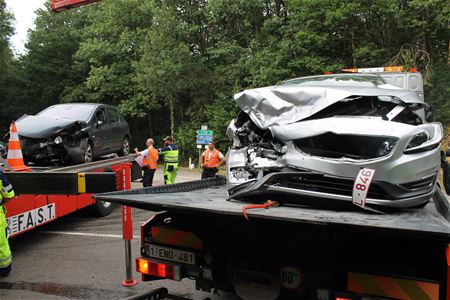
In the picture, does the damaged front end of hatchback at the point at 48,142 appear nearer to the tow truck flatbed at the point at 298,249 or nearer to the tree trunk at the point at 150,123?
the tow truck flatbed at the point at 298,249

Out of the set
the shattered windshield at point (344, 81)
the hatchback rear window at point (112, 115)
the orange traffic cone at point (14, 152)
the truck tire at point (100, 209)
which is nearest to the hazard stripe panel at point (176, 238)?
the shattered windshield at point (344, 81)

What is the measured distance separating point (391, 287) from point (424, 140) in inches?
46.8

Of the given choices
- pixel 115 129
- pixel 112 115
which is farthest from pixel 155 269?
pixel 112 115

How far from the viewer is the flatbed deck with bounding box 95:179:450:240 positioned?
2.41 meters

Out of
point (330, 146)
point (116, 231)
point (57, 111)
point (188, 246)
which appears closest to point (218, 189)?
point (188, 246)

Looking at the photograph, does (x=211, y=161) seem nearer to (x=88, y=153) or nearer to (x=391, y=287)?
(x=88, y=153)

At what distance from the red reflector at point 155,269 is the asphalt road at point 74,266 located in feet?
3.19

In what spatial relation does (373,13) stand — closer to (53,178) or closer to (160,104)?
(160,104)

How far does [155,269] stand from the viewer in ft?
12.2

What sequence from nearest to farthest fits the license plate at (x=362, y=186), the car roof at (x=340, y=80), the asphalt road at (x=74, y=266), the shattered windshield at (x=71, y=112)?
1. the license plate at (x=362, y=186)
2. the car roof at (x=340, y=80)
3. the asphalt road at (x=74, y=266)
4. the shattered windshield at (x=71, y=112)

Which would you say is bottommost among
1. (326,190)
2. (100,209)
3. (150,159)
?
(100,209)

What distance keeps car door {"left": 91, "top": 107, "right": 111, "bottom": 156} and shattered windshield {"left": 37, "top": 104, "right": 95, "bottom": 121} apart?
0.60 feet

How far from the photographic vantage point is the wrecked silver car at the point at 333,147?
3148mm

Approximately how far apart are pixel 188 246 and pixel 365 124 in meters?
1.72
